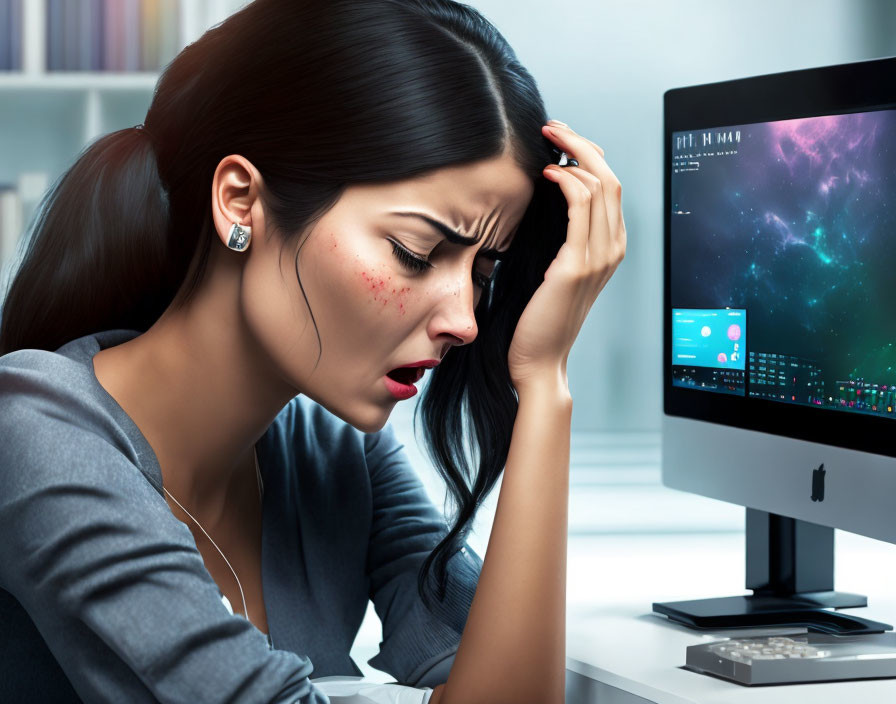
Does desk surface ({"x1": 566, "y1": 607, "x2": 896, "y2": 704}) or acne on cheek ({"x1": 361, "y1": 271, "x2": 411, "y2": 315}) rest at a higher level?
acne on cheek ({"x1": 361, "y1": 271, "x2": 411, "y2": 315})

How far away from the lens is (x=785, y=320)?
1.15 meters

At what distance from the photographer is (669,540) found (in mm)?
2119

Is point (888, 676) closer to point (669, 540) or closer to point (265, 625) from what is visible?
point (265, 625)

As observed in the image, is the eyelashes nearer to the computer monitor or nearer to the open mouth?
the open mouth

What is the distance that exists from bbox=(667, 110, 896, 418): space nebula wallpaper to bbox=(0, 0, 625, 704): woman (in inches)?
7.1

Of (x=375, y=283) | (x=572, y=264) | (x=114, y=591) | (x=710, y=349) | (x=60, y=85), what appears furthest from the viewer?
(x=60, y=85)

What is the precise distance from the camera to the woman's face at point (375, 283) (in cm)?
96

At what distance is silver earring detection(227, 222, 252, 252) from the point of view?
998 millimetres

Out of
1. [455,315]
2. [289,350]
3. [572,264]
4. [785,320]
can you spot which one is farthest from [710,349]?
[289,350]

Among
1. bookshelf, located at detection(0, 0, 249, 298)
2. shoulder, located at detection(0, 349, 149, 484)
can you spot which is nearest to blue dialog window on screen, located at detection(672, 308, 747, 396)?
shoulder, located at detection(0, 349, 149, 484)

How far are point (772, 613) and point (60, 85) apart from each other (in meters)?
1.40

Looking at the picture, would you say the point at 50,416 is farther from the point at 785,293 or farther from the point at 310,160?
the point at 785,293

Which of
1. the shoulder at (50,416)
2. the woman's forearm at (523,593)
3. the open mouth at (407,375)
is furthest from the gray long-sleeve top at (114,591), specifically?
the open mouth at (407,375)

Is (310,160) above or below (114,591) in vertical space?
above
